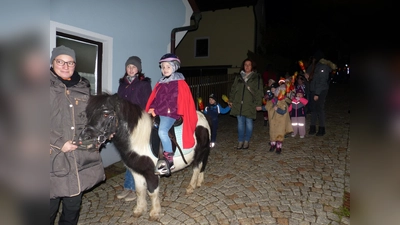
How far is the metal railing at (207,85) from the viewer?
372 inches

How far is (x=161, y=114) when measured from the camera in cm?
350

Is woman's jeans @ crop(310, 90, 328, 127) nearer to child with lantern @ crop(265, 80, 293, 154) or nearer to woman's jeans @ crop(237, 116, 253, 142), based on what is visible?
child with lantern @ crop(265, 80, 293, 154)

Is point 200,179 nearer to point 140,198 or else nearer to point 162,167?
point 140,198

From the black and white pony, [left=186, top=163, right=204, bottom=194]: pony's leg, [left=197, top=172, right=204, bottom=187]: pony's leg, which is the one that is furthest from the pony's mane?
[left=197, top=172, right=204, bottom=187]: pony's leg

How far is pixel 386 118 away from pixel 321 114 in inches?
264

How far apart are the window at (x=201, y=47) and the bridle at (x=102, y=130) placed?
17.4 m

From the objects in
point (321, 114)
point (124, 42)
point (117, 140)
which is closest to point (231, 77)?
point (321, 114)

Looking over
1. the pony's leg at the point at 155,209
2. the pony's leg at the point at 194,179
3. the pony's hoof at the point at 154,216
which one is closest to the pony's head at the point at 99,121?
the pony's leg at the point at 155,209

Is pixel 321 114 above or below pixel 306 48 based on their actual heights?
below

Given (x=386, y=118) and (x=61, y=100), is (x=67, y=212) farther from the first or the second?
(x=386, y=118)

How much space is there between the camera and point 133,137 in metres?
3.16

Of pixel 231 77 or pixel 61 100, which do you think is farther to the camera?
pixel 231 77

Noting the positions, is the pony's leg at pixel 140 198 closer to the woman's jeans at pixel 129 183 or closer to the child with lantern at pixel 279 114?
the woman's jeans at pixel 129 183

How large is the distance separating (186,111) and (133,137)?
2.74ft
